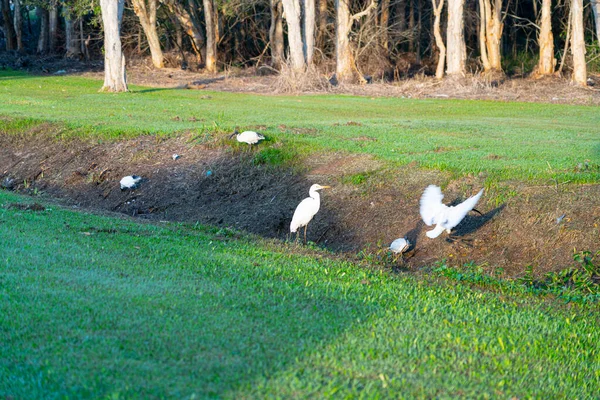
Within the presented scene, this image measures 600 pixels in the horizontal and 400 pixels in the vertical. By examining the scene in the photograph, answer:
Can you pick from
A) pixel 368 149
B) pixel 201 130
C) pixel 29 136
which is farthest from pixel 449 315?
pixel 29 136

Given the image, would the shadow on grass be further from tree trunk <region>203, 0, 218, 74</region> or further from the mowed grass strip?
tree trunk <region>203, 0, 218, 74</region>

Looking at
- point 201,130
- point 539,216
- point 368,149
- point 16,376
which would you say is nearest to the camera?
point 16,376

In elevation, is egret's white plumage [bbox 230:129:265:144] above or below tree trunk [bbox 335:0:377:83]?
below

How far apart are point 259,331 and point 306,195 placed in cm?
676

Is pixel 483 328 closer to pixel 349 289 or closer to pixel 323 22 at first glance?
pixel 349 289

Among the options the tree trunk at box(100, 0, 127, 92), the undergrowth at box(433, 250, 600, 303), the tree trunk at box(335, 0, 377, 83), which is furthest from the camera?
the tree trunk at box(335, 0, 377, 83)

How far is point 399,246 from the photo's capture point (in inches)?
371

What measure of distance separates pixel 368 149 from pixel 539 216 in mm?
3773

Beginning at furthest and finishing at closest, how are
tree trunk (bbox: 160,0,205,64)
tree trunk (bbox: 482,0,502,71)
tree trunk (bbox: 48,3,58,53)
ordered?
tree trunk (bbox: 48,3,58,53), tree trunk (bbox: 160,0,205,64), tree trunk (bbox: 482,0,502,71)

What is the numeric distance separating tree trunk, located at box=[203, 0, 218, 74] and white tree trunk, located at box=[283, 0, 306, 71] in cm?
786

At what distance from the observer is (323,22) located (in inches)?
1368

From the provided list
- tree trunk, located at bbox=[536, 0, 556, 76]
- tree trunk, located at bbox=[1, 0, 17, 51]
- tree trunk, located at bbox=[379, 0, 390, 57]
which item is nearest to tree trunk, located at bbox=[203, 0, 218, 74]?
tree trunk, located at bbox=[379, 0, 390, 57]

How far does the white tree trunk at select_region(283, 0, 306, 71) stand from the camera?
2836cm

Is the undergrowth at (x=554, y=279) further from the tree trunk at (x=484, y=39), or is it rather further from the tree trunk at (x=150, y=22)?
the tree trunk at (x=150, y=22)
